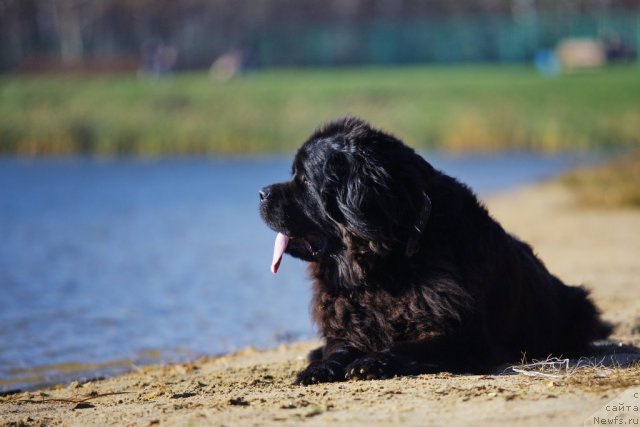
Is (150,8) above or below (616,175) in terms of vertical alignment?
above

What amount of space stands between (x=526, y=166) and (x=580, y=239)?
13.9m

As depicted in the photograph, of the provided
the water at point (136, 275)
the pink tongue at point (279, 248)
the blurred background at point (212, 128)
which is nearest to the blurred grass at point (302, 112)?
the blurred background at point (212, 128)

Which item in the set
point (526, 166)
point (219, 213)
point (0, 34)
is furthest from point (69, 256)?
point (0, 34)

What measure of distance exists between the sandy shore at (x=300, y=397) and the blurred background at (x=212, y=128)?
110 centimetres

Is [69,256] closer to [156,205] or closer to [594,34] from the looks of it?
[156,205]

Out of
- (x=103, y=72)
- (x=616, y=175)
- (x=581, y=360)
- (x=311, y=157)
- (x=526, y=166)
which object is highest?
(x=103, y=72)

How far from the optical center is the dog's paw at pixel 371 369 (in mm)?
5227

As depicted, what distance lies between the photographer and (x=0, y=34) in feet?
192

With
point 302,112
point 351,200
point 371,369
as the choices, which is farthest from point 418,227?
point 302,112

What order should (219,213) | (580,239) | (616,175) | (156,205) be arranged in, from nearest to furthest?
1. (580,239)
2. (616,175)
3. (219,213)
4. (156,205)

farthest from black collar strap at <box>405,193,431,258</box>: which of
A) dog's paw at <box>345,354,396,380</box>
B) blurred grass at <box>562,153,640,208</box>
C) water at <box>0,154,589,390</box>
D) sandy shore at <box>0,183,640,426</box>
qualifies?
blurred grass at <box>562,153,640,208</box>

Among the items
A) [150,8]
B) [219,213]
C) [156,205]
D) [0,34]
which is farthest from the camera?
[150,8]

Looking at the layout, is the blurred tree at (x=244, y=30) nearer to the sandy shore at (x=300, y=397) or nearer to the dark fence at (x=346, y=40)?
the dark fence at (x=346, y=40)

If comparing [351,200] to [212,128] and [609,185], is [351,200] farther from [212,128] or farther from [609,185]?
[212,128]
